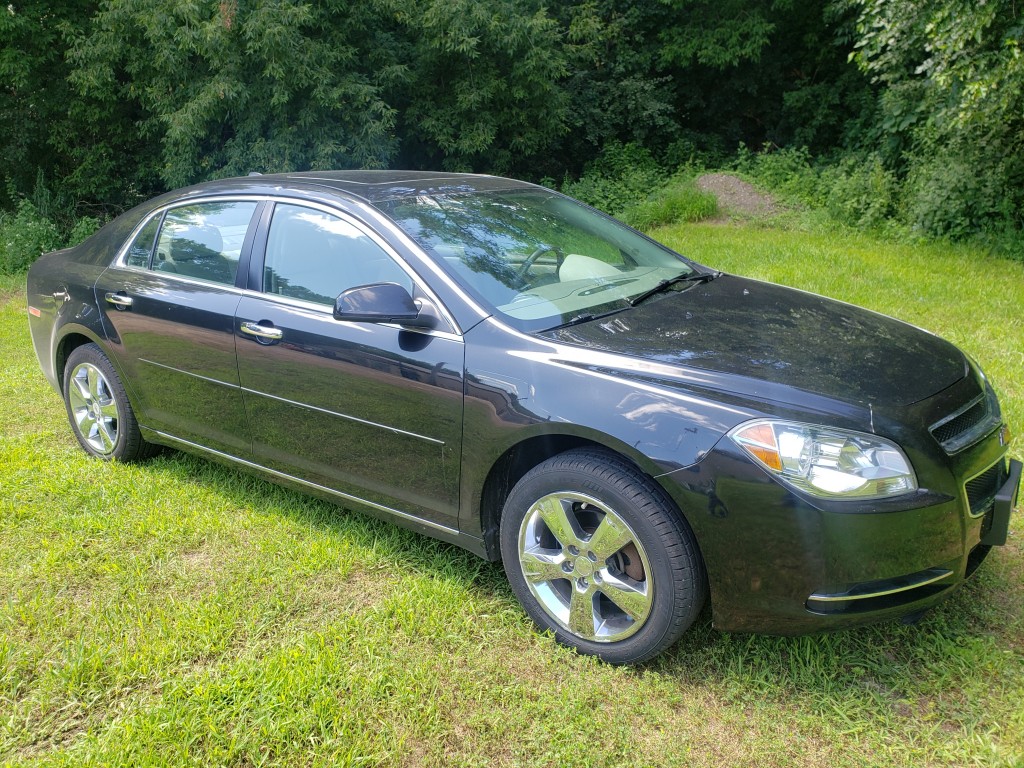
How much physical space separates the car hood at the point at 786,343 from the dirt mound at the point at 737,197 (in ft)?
33.1

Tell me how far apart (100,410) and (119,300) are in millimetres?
715

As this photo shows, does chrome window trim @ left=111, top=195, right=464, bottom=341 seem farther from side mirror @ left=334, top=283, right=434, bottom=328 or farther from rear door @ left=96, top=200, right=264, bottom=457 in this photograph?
side mirror @ left=334, top=283, right=434, bottom=328

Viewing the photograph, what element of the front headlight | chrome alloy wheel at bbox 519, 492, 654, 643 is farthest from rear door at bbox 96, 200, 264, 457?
the front headlight

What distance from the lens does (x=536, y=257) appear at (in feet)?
11.6


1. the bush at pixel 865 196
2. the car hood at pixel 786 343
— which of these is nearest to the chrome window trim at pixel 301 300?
the car hood at pixel 786 343

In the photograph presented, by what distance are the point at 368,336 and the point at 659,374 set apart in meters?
1.17

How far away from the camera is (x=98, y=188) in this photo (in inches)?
598

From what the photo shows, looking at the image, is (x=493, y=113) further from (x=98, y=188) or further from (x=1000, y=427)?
(x=1000, y=427)

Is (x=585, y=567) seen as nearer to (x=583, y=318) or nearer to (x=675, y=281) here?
(x=583, y=318)

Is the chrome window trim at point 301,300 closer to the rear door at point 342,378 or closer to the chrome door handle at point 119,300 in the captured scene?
the rear door at point 342,378

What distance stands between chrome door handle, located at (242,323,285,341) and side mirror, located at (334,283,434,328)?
→ 55 centimetres

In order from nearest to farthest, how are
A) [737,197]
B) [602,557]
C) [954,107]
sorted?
[602,557]
[954,107]
[737,197]

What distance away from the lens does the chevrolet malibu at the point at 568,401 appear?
2.53m

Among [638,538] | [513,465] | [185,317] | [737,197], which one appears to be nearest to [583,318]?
[513,465]
